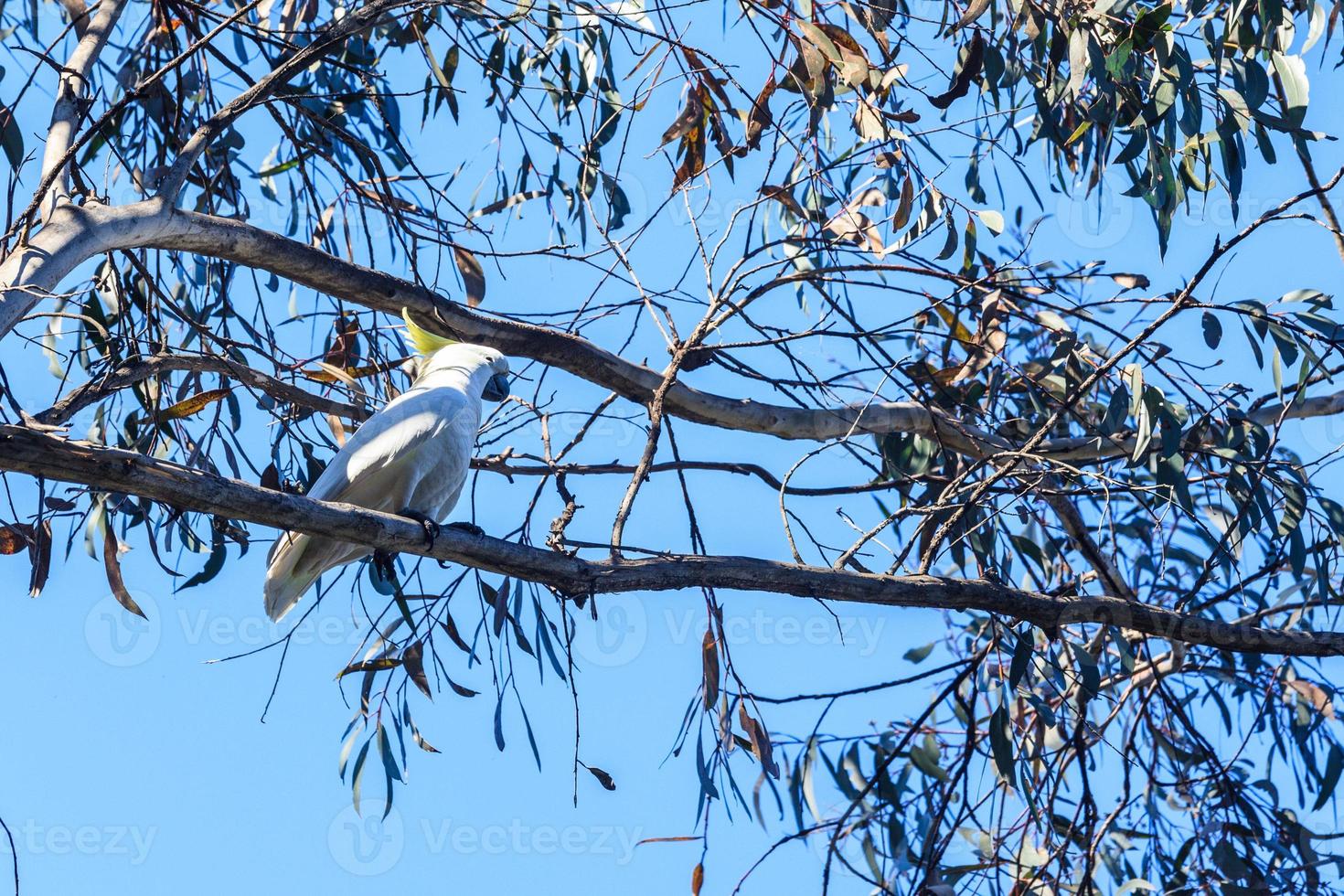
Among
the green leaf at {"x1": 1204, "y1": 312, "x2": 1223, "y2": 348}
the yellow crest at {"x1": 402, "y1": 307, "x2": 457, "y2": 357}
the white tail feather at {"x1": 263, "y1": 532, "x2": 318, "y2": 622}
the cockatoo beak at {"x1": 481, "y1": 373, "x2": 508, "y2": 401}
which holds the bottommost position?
the white tail feather at {"x1": 263, "y1": 532, "x2": 318, "y2": 622}

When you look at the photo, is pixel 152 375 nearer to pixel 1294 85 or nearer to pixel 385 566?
pixel 385 566

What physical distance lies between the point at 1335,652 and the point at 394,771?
1785mm

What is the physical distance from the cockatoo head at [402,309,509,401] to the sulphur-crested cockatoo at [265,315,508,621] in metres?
0.12

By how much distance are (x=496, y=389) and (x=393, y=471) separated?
2.32 feet

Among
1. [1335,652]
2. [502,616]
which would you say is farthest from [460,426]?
[1335,652]

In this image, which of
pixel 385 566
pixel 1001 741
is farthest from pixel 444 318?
pixel 1001 741

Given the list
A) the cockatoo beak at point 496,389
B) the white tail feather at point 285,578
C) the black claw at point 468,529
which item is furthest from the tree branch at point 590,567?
the cockatoo beak at point 496,389

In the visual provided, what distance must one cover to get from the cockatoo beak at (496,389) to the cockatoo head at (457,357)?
20 cm

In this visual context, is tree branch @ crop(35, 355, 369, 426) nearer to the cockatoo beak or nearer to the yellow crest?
the yellow crest

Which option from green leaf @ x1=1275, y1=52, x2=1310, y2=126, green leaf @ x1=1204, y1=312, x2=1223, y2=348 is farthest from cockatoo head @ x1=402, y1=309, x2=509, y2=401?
green leaf @ x1=1275, y1=52, x2=1310, y2=126

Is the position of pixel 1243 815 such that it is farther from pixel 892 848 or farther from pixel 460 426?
pixel 460 426

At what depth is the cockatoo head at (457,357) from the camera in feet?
8.39

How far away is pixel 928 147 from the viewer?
2.23 metres

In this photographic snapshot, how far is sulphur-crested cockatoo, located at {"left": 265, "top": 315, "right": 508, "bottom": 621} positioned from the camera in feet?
7.32
